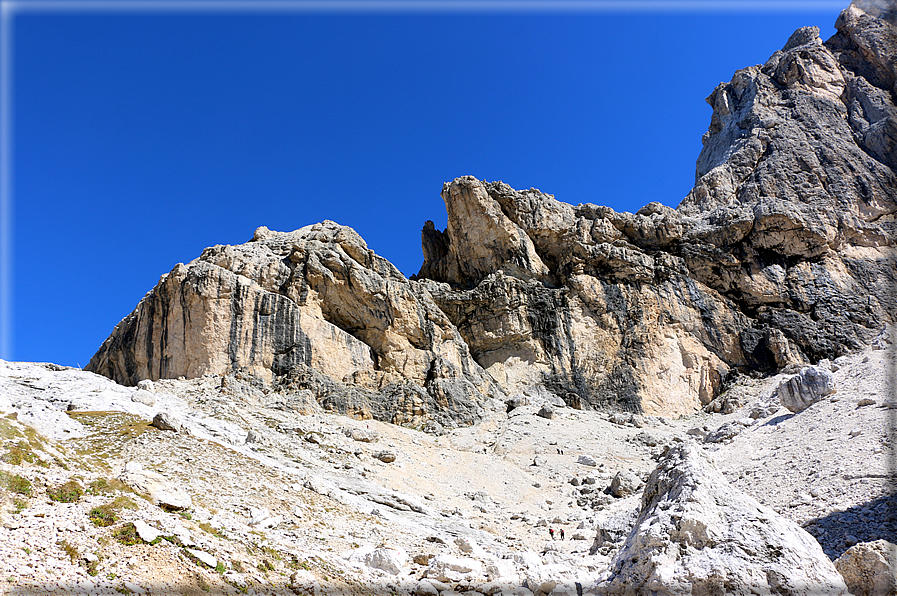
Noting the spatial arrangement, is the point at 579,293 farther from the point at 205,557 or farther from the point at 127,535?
the point at 127,535

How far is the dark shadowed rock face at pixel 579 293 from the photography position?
5009 cm

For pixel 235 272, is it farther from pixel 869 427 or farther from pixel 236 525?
pixel 869 427

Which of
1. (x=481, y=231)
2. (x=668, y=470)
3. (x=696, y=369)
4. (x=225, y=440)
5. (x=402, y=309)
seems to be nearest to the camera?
(x=668, y=470)

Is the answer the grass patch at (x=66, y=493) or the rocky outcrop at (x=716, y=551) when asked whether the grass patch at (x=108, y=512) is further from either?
the rocky outcrop at (x=716, y=551)

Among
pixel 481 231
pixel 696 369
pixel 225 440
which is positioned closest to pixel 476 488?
pixel 225 440

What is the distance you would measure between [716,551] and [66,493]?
1540 centimetres

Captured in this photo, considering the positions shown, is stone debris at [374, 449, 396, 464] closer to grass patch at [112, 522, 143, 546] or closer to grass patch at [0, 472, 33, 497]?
grass patch at [0, 472, 33, 497]

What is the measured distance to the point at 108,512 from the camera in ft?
45.0

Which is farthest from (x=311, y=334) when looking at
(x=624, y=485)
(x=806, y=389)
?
(x=806, y=389)

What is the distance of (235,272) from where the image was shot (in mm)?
53250

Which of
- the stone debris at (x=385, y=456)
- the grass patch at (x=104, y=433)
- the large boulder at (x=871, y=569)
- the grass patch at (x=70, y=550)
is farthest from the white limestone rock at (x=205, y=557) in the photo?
the stone debris at (x=385, y=456)

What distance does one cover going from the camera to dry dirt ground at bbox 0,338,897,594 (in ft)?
41.9

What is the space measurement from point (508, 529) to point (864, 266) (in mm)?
58900

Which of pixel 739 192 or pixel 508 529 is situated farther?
pixel 739 192
